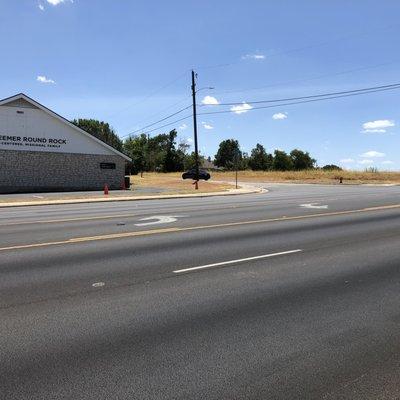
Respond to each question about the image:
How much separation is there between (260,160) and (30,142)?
409ft

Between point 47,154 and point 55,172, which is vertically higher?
point 47,154

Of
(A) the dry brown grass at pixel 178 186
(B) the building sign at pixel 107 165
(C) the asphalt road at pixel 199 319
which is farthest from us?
(B) the building sign at pixel 107 165

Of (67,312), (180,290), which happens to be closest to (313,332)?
(180,290)

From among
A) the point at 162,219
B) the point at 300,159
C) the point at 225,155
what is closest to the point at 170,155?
the point at 225,155

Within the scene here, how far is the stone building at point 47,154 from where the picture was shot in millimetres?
35938

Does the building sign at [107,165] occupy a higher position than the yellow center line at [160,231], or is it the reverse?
the building sign at [107,165]

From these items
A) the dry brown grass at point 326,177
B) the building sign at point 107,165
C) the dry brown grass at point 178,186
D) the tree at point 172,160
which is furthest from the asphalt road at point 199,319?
the tree at point 172,160

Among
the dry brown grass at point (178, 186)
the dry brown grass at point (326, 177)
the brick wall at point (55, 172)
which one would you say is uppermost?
the brick wall at point (55, 172)

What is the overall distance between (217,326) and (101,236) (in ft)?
21.9

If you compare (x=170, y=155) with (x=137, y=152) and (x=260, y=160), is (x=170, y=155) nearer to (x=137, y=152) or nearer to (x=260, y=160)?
(x=137, y=152)

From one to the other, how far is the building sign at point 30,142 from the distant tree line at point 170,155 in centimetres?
4799

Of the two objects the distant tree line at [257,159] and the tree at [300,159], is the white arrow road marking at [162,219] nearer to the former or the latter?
the distant tree line at [257,159]

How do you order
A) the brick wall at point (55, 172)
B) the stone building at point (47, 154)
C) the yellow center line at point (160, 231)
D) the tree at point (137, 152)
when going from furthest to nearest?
the tree at point (137, 152)
the brick wall at point (55, 172)
the stone building at point (47, 154)
the yellow center line at point (160, 231)

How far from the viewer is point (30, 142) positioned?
36.8 metres
